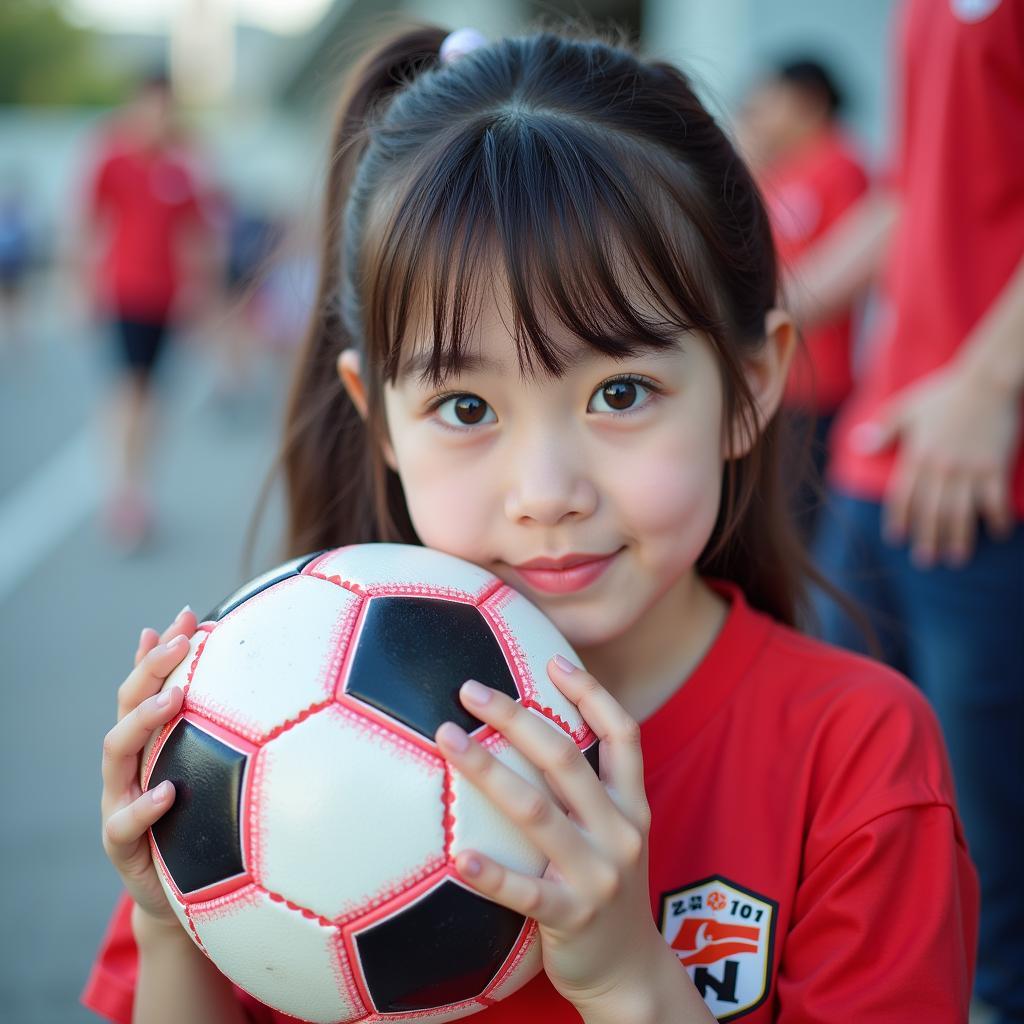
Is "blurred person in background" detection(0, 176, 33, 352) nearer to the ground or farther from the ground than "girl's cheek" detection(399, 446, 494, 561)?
nearer to the ground

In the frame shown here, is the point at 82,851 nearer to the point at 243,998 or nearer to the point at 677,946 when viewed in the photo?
the point at 243,998

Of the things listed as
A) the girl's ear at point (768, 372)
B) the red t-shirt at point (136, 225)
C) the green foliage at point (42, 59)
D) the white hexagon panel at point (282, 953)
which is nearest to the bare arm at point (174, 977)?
the white hexagon panel at point (282, 953)

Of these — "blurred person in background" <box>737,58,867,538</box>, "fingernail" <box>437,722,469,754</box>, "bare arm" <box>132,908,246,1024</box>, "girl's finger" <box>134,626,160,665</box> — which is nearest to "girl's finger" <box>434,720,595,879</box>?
"fingernail" <box>437,722,469,754</box>

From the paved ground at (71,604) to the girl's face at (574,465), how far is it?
0.65 metres

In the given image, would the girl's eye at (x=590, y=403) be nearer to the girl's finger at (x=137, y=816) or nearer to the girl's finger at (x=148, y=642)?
the girl's finger at (x=148, y=642)

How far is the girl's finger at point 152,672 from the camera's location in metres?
1.37

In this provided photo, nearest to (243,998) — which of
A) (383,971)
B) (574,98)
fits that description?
(383,971)

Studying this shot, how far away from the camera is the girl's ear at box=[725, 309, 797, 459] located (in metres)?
1.74

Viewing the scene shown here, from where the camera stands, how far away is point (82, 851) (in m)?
3.55

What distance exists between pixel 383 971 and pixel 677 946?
436 millimetres

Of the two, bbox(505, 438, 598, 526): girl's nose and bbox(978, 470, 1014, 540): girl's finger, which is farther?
bbox(978, 470, 1014, 540): girl's finger

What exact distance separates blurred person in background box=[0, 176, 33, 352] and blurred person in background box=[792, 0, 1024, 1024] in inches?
599

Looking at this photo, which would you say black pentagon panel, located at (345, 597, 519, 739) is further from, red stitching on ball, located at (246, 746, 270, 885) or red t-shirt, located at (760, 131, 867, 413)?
red t-shirt, located at (760, 131, 867, 413)

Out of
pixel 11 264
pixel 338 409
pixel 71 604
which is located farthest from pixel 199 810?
pixel 11 264
